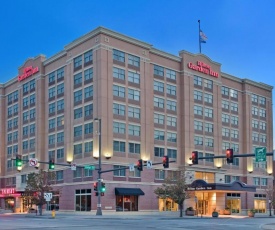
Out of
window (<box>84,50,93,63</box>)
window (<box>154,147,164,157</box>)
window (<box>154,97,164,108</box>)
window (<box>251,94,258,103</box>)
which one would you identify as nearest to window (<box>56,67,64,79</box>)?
window (<box>84,50,93,63</box>)

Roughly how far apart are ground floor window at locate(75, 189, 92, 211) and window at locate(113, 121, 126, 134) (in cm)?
972

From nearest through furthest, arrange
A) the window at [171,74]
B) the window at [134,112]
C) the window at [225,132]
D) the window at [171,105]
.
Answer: the window at [134,112] → the window at [171,105] → the window at [171,74] → the window at [225,132]

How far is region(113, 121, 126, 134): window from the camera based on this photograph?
72562mm

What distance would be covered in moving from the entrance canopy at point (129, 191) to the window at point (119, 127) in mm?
8620

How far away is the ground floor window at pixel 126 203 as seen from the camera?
71456mm

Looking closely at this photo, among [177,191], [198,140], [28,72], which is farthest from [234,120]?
[28,72]

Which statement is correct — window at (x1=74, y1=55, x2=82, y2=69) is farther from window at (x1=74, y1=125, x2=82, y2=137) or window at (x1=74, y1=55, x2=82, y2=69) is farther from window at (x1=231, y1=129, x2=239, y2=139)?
window at (x1=231, y1=129, x2=239, y2=139)

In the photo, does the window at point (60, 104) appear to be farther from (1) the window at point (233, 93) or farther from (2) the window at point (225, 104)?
(1) the window at point (233, 93)

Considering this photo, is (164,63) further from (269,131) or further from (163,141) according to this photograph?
(269,131)

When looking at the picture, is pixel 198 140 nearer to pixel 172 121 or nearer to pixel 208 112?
pixel 208 112

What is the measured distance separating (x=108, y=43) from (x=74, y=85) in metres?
9.24

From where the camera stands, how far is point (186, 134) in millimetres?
82938

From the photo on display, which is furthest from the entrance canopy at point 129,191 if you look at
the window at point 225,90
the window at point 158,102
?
the window at point 225,90

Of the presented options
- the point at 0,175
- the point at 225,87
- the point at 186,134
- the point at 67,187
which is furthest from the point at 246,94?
the point at 0,175
